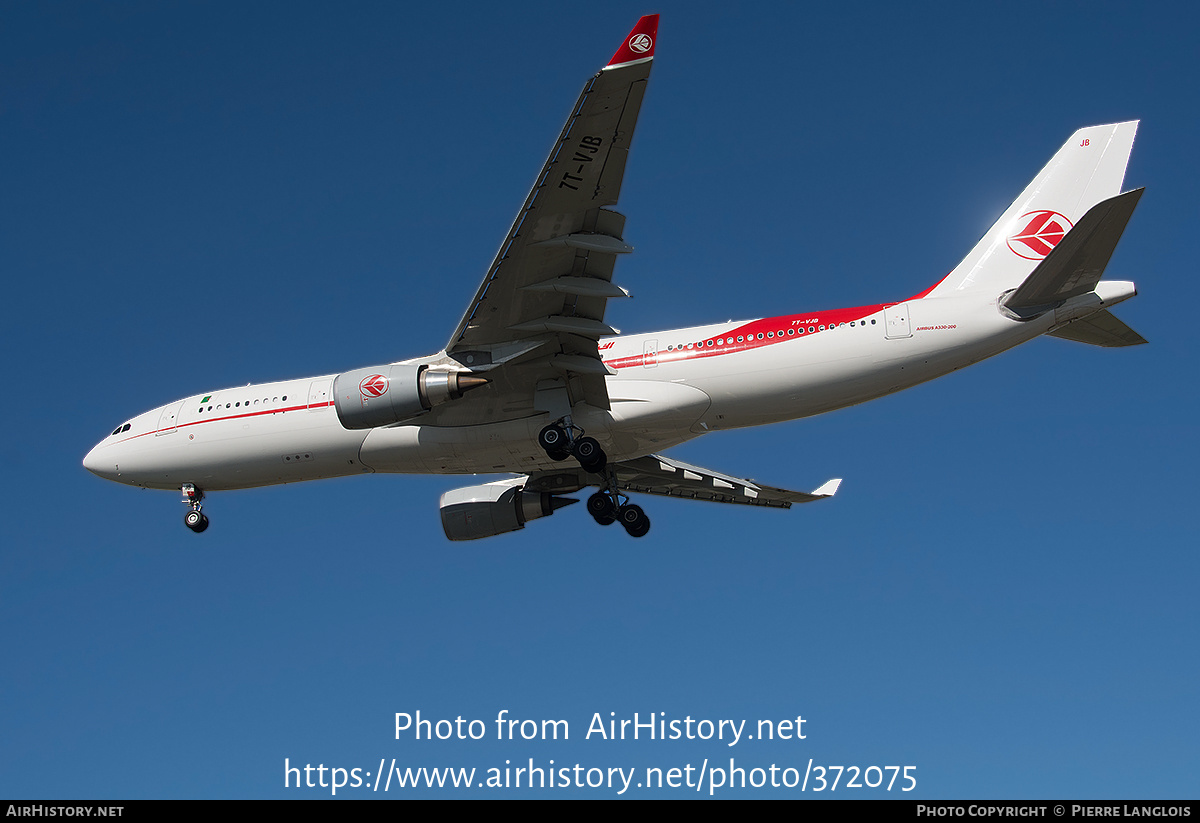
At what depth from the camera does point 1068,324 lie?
20.5 meters

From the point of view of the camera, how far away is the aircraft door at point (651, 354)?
2192 centimetres

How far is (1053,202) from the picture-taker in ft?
75.4

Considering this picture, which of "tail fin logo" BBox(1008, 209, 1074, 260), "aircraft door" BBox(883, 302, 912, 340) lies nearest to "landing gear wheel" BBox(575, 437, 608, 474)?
"aircraft door" BBox(883, 302, 912, 340)

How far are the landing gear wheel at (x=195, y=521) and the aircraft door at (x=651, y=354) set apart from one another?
33.8 feet

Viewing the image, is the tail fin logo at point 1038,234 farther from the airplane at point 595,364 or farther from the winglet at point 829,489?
the winglet at point 829,489

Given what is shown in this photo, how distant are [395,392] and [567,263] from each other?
4.12 metres

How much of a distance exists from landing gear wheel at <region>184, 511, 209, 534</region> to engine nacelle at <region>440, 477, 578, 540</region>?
5.37 metres

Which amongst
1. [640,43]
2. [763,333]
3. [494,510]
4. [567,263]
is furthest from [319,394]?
[640,43]

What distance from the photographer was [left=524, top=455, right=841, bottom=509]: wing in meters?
27.1

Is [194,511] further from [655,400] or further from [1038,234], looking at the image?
[1038,234]

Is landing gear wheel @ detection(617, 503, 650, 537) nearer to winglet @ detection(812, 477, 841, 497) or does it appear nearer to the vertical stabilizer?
winglet @ detection(812, 477, 841, 497)
